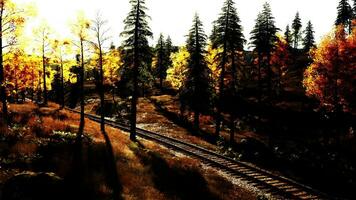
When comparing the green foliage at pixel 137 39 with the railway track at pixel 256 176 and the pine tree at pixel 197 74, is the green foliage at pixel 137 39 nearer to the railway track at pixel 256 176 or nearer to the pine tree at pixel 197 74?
the railway track at pixel 256 176

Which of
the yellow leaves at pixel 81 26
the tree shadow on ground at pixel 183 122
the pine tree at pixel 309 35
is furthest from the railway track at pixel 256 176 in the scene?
the pine tree at pixel 309 35

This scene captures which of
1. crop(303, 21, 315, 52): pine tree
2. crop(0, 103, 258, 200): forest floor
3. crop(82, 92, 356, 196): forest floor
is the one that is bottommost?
crop(82, 92, 356, 196): forest floor

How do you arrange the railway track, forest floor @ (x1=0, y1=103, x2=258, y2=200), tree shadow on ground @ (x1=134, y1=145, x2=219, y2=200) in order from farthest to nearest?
the railway track
tree shadow on ground @ (x1=134, y1=145, x2=219, y2=200)
forest floor @ (x1=0, y1=103, x2=258, y2=200)

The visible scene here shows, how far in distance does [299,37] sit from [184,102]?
8698cm

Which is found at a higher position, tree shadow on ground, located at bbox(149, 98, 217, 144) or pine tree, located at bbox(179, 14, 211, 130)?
pine tree, located at bbox(179, 14, 211, 130)

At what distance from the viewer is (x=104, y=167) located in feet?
62.3

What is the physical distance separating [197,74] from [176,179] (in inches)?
1133

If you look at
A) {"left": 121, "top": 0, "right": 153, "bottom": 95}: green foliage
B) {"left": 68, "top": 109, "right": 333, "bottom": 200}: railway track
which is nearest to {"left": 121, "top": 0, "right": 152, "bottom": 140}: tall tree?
{"left": 121, "top": 0, "right": 153, "bottom": 95}: green foliage

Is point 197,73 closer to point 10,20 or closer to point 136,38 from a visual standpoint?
point 136,38

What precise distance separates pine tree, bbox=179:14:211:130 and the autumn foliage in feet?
49.2

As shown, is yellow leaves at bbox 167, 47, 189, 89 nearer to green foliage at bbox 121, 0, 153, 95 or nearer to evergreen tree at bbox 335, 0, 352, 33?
green foliage at bbox 121, 0, 153, 95

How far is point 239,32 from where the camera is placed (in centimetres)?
4034

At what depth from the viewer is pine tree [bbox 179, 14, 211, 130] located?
1869 inches

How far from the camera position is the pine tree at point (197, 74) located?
156ft
